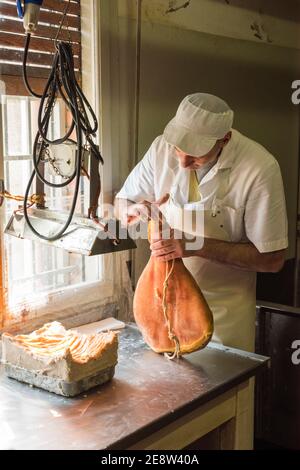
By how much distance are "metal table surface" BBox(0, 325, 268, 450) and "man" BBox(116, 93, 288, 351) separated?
0.26 metres

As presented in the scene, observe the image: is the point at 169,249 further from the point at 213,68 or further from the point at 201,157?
the point at 213,68

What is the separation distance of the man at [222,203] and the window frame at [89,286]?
0.85ft

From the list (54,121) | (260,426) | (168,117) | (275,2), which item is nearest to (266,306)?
(260,426)

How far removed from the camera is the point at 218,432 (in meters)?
1.72

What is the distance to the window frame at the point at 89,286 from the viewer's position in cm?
203

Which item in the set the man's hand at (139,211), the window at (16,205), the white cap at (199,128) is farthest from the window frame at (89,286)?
the white cap at (199,128)

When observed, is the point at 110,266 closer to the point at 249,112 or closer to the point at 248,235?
the point at 248,235

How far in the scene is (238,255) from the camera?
1.84 meters

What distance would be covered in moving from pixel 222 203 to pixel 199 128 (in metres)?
0.28

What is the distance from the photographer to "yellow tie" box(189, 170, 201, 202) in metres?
2.01

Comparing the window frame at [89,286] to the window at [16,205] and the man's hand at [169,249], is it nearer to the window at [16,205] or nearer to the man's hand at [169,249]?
the window at [16,205]

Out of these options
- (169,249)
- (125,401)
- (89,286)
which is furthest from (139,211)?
(125,401)

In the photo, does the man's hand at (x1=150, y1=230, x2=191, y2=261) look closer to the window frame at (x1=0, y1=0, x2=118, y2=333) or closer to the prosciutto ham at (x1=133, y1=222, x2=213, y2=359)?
the prosciutto ham at (x1=133, y1=222, x2=213, y2=359)

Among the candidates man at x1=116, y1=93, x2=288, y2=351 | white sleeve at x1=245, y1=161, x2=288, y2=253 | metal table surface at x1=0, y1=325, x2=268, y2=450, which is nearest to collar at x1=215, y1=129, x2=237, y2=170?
man at x1=116, y1=93, x2=288, y2=351
